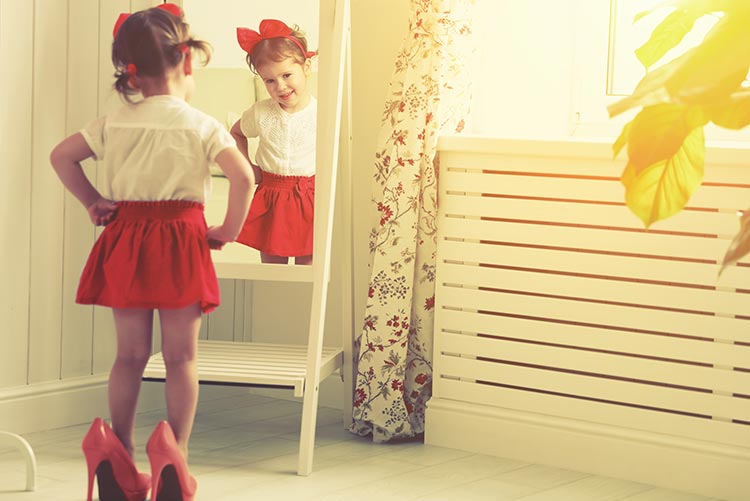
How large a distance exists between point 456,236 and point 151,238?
93 cm

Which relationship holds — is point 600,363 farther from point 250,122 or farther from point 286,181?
point 250,122

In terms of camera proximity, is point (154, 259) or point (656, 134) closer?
point (656, 134)

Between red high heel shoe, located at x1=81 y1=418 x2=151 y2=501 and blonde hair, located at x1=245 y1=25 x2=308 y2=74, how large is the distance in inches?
32.2

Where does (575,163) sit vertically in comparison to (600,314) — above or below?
above

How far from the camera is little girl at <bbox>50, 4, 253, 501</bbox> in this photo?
1.58m

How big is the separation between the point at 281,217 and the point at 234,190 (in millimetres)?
516

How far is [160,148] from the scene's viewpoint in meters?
1.60

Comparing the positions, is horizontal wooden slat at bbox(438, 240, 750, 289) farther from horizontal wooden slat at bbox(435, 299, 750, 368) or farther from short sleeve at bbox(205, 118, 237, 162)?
short sleeve at bbox(205, 118, 237, 162)

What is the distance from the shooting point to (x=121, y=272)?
1608mm

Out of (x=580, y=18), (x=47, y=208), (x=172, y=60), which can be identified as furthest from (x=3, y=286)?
(x=580, y=18)

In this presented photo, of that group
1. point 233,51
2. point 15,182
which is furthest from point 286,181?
point 15,182

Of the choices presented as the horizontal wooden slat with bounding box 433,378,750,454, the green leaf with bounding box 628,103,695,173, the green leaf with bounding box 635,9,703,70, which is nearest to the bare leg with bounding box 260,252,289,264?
the horizontal wooden slat with bounding box 433,378,750,454

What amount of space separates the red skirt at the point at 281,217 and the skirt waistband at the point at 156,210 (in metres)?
0.46

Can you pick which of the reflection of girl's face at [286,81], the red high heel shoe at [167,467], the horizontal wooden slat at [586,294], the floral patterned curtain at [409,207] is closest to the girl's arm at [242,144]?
the reflection of girl's face at [286,81]
